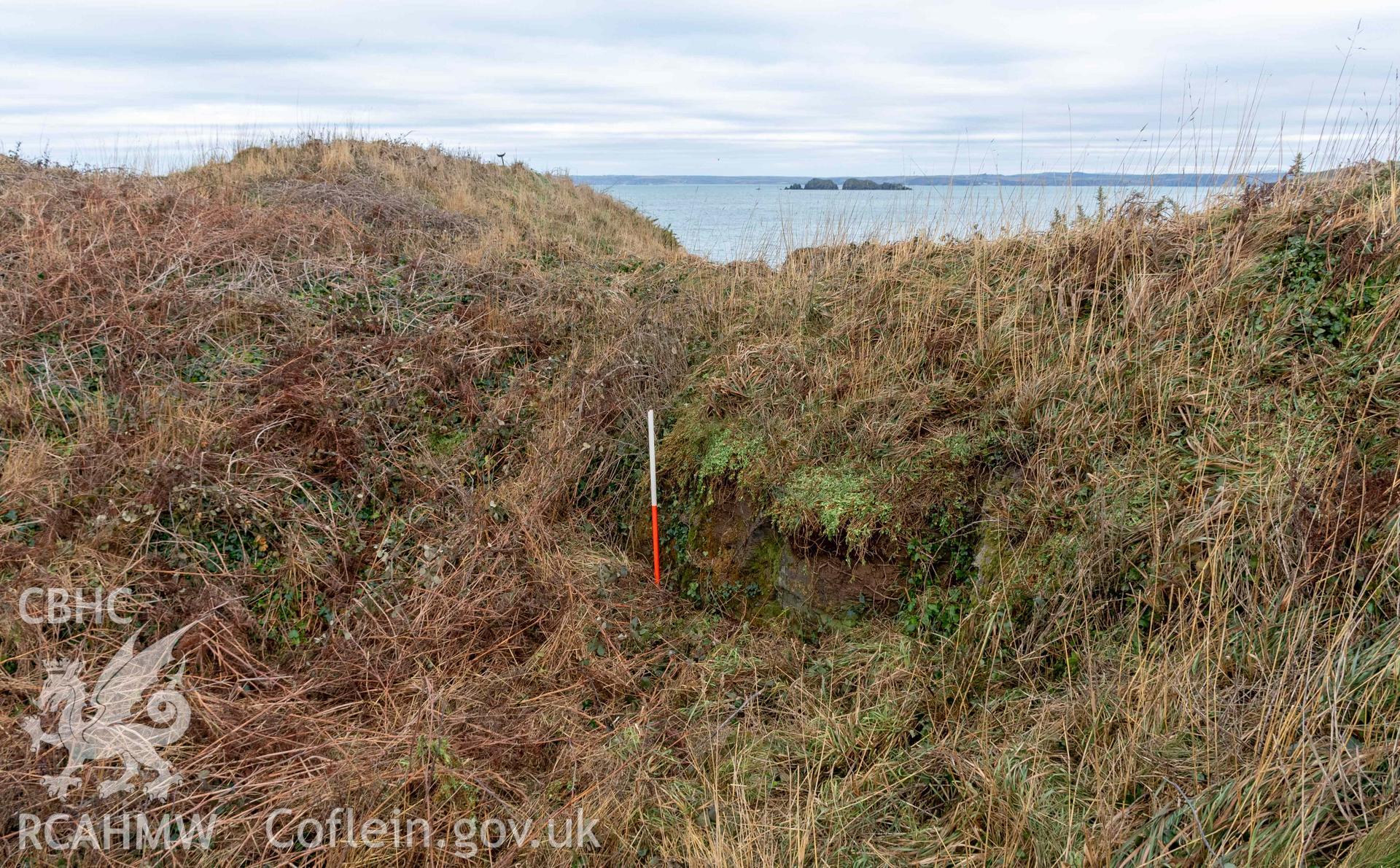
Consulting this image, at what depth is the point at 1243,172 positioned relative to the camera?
559 centimetres

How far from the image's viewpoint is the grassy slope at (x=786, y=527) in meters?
3.07

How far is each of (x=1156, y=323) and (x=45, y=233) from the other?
8776 millimetres

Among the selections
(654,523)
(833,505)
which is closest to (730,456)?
(654,523)

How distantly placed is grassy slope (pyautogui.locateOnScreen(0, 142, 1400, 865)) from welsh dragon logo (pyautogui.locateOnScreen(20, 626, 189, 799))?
11 centimetres

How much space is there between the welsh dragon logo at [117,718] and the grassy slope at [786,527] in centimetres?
11

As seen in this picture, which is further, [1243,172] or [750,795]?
[1243,172]

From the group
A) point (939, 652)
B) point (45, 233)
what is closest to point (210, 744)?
point (939, 652)

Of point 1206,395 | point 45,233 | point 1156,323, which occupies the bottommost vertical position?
point 1206,395

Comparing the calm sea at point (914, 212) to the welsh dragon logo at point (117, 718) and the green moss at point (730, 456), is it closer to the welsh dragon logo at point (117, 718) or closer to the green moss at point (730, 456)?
the green moss at point (730, 456)

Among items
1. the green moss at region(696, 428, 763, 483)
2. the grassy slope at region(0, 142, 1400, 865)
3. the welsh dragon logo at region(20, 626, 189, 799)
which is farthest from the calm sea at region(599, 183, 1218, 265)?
the welsh dragon logo at region(20, 626, 189, 799)

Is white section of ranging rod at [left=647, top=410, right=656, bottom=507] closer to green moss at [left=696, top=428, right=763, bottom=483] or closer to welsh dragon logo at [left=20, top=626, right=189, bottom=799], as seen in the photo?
green moss at [left=696, top=428, right=763, bottom=483]

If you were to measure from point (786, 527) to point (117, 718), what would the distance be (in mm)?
3383

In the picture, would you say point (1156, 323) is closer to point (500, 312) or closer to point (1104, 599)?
point (1104, 599)

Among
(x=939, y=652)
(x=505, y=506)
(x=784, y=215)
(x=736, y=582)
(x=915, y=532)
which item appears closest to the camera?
(x=939, y=652)
